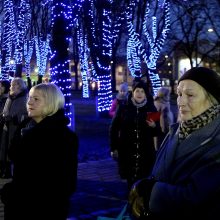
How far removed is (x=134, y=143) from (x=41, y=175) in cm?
294

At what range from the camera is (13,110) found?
25.9 feet

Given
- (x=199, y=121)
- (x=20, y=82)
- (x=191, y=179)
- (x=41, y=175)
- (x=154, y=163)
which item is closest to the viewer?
(x=191, y=179)

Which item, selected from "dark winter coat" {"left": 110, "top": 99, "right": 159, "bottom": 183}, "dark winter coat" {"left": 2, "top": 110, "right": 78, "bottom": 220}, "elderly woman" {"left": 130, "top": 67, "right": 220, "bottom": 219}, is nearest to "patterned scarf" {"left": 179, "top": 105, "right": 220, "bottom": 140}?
"elderly woman" {"left": 130, "top": 67, "right": 220, "bottom": 219}

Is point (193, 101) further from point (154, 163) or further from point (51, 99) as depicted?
point (51, 99)

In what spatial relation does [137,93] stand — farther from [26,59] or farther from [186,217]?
[26,59]

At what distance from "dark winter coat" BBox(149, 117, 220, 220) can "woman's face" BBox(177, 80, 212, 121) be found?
0.12 metres

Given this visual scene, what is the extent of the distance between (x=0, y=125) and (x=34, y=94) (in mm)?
5343

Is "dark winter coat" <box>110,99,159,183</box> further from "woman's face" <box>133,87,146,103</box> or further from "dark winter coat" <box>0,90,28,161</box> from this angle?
"dark winter coat" <box>0,90,28,161</box>

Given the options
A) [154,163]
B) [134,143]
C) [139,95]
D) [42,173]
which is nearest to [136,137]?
[134,143]

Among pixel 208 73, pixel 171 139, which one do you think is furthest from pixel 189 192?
pixel 208 73

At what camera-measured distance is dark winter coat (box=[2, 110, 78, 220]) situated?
3.18m

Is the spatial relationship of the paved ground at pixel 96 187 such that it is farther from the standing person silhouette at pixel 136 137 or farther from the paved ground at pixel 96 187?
the standing person silhouette at pixel 136 137

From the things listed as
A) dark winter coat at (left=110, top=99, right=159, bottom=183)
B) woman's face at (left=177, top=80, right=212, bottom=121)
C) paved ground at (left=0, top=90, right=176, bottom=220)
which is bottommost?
paved ground at (left=0, top=90, right=176, bottom=220)

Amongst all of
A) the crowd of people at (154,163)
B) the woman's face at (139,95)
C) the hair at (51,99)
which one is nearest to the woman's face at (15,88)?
the woman's face at (139,95)
